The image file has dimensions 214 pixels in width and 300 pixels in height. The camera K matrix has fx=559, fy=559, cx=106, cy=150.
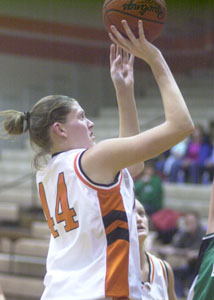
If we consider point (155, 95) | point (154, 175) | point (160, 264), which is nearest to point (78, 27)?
point (155, 95)

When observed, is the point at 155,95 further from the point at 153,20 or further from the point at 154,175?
the point at 153,20

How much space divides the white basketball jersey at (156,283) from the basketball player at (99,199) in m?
0.42

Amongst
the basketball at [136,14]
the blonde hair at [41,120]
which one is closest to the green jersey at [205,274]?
the blonde hair at [41,120]

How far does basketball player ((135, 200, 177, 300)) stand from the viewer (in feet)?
7.76

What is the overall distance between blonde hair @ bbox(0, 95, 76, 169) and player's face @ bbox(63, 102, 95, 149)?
0.9 inches

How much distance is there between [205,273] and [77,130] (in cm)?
71

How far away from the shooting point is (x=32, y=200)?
8320 mm

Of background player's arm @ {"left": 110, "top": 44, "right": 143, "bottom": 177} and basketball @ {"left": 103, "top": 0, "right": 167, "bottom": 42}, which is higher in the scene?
basketball @ {"left": 103, "top": 0, "right": 167, "bottom": 42}

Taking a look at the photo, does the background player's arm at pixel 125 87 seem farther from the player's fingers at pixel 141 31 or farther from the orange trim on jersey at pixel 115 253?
the orange trim on jersey at pixel 115 253

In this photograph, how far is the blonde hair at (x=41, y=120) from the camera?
2051mm

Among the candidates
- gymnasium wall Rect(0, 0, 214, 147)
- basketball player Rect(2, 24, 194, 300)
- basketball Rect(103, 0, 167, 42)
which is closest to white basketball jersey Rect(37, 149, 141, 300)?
basketball player Rect(2, 24, 194, 300)

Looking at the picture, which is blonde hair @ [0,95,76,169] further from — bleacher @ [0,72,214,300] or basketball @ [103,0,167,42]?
bleacher @ [0,72,214,300]

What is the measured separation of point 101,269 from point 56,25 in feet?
31.7

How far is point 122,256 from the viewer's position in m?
1.88
